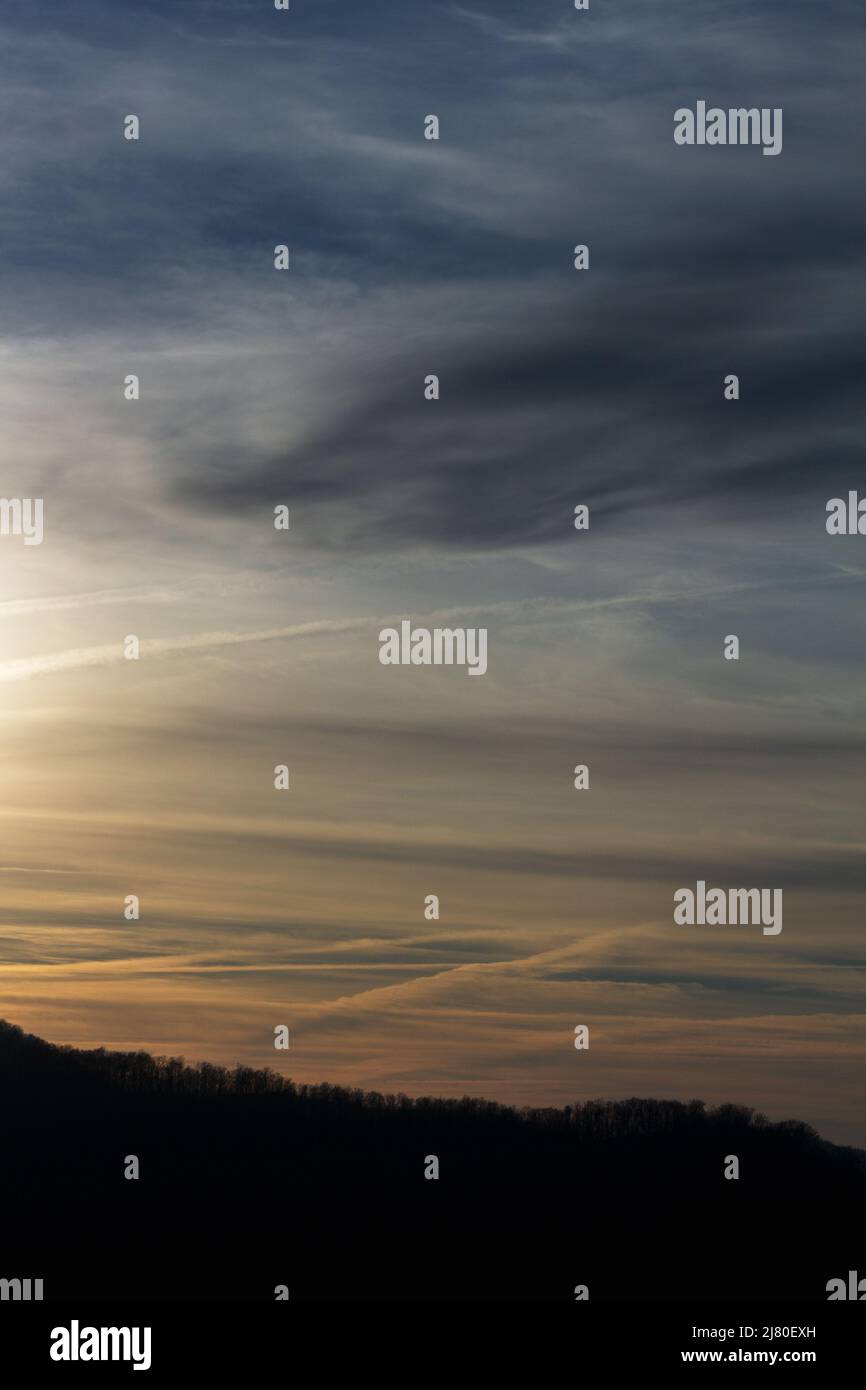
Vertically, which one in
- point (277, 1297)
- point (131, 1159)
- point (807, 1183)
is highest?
point (131, 1159)
